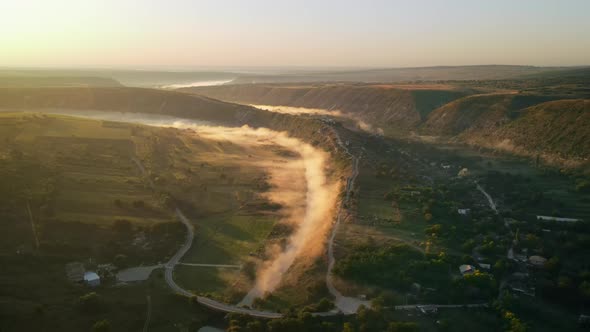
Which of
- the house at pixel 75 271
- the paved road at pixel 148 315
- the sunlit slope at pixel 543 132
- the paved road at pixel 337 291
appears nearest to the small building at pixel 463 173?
the sunlit slope at pixel 543 132

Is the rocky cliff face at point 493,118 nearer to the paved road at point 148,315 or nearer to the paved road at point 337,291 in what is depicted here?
the paved road at point 337,291

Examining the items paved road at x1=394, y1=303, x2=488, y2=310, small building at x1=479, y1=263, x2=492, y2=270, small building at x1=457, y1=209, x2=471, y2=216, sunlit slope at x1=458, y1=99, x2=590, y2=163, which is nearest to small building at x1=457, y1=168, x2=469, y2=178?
sunlit slope at x1=458, y1=99, x2=590, y2=163

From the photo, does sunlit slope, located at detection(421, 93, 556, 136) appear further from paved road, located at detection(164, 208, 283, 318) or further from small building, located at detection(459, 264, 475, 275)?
paved road, located at detection(164, 208, 283, 318)

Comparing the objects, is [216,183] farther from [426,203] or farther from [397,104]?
[397,104]

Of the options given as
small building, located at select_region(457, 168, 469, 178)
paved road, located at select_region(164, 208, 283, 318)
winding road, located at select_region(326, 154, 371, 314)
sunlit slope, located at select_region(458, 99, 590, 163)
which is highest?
sunlit slope, located at select_region(458, 99, 590, 163)

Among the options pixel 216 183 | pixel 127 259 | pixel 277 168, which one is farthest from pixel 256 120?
pixel 127 259
